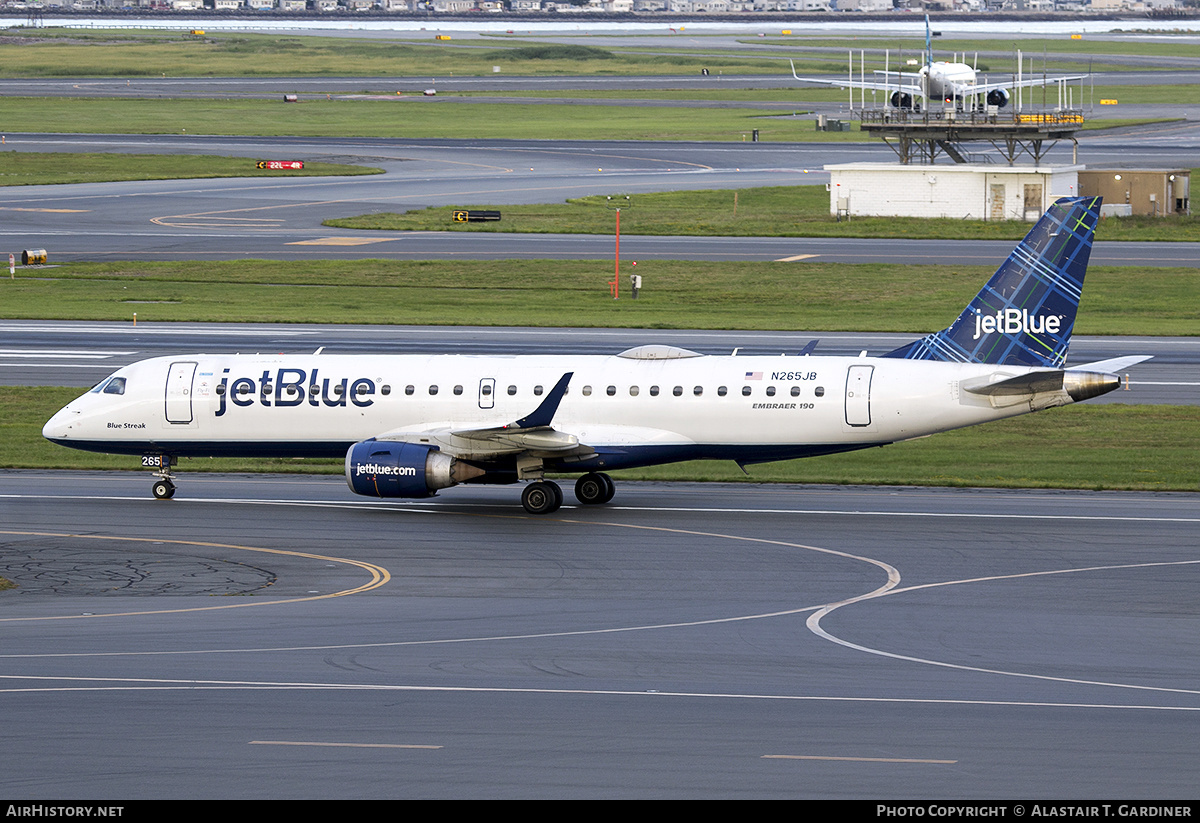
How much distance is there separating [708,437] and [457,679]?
1493cm

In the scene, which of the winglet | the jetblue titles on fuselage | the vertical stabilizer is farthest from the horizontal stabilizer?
the jetblue titles on fuselage

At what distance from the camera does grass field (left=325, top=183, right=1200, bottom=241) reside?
8931cm

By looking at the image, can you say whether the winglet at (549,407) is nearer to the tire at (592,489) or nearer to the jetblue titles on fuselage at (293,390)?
the tire at (592,489)

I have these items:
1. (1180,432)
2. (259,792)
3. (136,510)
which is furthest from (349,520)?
(1180,432)

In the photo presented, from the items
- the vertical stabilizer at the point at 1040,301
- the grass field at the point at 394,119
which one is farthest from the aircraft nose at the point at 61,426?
the grass field at the point at 394,119

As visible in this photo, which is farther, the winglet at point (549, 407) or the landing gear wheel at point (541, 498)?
the landing gear wheel at point (541, 498)

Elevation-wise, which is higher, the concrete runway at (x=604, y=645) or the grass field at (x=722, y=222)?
the grass field at (x=722, y=222)

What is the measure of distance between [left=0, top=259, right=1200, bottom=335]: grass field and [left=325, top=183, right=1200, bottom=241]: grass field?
11.9m

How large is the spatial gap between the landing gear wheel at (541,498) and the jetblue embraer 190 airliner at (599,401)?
0.05 m

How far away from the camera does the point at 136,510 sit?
122 ft

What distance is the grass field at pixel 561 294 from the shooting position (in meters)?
65.8

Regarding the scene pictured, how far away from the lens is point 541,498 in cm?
3647

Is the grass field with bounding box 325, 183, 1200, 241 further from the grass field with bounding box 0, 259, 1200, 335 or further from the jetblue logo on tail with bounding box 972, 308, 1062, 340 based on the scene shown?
the jetblue logo on tail with bounding box 972, 308, 1062, 340

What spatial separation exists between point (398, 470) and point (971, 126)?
62715mm
